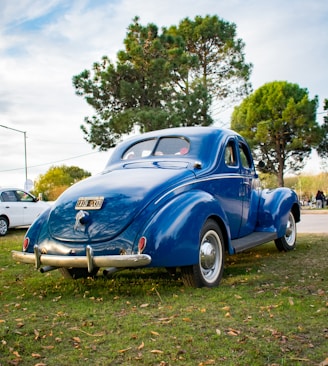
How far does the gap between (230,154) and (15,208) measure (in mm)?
10744

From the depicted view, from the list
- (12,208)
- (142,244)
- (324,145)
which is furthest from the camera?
(324,145)

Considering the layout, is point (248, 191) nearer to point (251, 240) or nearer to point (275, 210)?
point (275, 210)

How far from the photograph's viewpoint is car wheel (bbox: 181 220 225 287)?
5.50 meters

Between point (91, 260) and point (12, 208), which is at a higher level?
point (12, 208)

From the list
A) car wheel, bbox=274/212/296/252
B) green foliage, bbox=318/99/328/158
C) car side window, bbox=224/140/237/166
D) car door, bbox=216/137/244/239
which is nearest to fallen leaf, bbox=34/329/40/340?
car door, bbox=216/137/244/239

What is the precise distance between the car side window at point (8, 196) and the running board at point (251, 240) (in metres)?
10.8

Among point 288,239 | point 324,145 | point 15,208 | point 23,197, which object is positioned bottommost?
point 288,239

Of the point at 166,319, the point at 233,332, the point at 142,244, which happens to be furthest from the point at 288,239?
the point at 233,332

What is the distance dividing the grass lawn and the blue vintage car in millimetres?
376

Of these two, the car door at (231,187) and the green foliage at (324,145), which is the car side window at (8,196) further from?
the green foliage at (324,145)

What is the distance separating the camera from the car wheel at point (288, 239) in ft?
27.8

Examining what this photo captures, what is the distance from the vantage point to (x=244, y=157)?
25.7 ft

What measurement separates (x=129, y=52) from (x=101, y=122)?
475 centimetres

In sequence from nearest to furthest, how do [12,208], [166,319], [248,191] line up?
[166,319] < [248,191] < [12,208]
